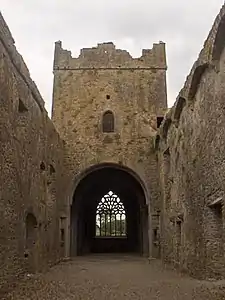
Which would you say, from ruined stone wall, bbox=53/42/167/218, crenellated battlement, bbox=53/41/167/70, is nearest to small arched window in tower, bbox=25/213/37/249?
ruined stone wall, bbox=53/42/167/218

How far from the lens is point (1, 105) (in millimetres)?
7570

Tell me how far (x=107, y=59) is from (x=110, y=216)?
10.8 meters

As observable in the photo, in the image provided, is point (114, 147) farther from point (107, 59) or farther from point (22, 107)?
point (22, 107)

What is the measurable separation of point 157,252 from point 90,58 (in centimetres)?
927

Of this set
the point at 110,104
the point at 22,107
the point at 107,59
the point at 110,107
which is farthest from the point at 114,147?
the point at 22,107

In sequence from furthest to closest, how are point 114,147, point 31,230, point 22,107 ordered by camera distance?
point 114,147, point 31,230, point 22,107

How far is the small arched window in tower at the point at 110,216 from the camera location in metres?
24.9

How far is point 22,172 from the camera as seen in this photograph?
9211mm

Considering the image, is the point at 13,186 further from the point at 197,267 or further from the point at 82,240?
the point at 82,240

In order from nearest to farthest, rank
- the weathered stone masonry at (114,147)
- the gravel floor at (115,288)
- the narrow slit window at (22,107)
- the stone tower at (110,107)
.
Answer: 1. the gravel floor at (115,288)
2. the weathered stone masonry at (114,147)
3. the narrow slit window at (22,107)
4. the stone tower at (110,107)

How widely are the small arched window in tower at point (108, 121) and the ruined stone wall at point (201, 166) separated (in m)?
4.65

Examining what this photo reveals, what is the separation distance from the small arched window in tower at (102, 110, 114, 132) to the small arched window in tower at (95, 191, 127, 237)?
8.07 meters

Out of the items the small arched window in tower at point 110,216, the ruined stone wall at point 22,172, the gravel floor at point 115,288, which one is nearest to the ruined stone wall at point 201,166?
the gravel floor at point 115,288

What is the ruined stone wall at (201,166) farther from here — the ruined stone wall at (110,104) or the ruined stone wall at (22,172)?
the ruined stone wall at (22,172)
